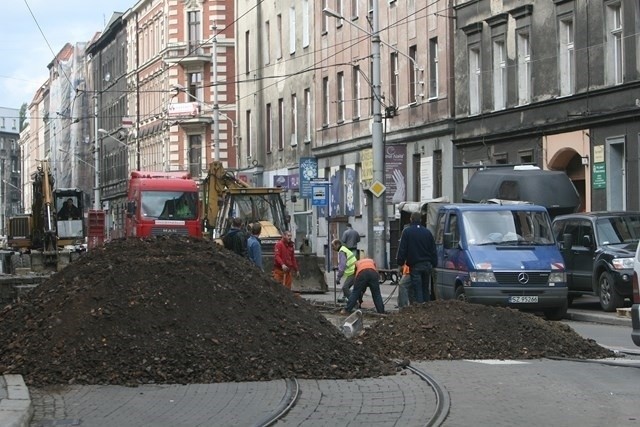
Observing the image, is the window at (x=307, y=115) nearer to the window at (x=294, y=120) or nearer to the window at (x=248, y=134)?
the window at (x=294, y=120)

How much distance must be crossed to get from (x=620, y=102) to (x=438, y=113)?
12227mm

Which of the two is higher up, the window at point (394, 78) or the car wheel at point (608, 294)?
the window at point (394, 78)

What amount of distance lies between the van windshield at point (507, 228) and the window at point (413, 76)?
2257 centimetres

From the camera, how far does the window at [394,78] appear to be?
161 feet

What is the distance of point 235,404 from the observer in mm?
12000

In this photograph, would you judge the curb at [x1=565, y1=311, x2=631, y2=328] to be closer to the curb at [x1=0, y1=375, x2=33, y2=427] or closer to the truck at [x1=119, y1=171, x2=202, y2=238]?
the curb at [x1=0, y1=375, x2=33, y2=427]

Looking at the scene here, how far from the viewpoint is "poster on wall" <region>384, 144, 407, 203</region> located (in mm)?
40562

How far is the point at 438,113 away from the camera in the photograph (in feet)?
148

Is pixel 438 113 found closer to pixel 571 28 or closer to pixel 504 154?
pixel 504 154

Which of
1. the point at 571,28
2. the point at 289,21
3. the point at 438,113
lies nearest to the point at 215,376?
the point at 571,28

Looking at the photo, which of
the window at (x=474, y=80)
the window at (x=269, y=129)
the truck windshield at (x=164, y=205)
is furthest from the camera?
the window at (x=269, y=129)

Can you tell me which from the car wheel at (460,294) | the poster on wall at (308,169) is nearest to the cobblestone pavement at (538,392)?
the car wheel at (460,294)

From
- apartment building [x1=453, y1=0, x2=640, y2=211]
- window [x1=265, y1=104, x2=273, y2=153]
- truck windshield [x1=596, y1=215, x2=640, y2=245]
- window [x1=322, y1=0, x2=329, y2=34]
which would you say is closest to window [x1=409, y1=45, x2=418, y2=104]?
apartment building [x1=453, y1=0, x2=640, y2=211]

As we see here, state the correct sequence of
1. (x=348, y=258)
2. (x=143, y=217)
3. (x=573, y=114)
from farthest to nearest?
(x=143, y=217) → (x=573, y=114) → (x=348, y=258)
